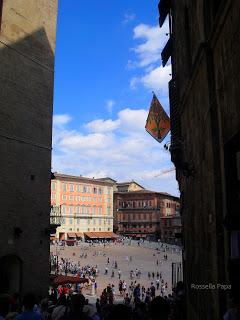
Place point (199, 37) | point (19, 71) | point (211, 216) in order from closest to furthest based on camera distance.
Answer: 1. point (211, 216)
2. point (199, 37)
3. point (19, 71)

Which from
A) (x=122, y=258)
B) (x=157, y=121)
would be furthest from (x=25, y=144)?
(x=122, y=258)

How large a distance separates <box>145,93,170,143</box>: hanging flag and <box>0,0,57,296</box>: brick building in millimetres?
6865

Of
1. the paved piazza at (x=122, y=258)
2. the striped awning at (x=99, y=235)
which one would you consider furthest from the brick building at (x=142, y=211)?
the paved piazza at (x=122, y=258)

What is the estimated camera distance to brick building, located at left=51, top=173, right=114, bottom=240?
92.2 meters

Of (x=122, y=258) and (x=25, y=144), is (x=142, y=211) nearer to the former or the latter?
(x=122, y=258)

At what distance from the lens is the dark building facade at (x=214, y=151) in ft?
23.7

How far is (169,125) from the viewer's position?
668 inches

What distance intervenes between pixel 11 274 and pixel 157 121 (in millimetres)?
9836

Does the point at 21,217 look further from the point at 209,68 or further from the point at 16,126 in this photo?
the point at 209,68

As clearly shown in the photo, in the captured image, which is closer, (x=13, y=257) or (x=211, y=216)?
(x=211, y=216)

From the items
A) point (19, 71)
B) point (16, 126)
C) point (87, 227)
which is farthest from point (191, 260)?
point (87, 227)

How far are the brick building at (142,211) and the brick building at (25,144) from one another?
291 feet

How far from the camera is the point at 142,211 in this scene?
112438 millimetres

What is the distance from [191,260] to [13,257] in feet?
31.9
